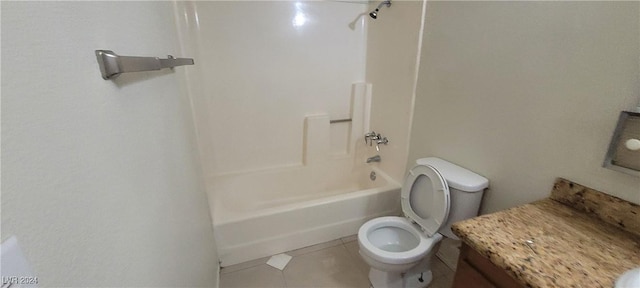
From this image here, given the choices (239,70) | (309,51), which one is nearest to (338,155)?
(309,51)

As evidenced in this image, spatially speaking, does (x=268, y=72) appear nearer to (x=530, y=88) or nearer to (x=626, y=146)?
(x=530, y=88)

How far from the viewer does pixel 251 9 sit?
1873 millimetres

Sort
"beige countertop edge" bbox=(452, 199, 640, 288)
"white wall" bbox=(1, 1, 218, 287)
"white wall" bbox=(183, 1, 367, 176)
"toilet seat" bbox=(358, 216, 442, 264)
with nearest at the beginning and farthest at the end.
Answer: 1. "white wall" bbox=(1, 1, 218, 287)
2. "beige countertop edge" bbox=(452, 199, 640, 288)
3. "toilet seat" bbox=(358, 216, 442, 264)
4. "white wall" bbox=(183, 1, 367, 176)

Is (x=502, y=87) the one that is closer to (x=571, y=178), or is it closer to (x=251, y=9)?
(x=571, y=178)

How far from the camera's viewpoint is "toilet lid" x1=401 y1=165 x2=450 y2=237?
1340 millimetres

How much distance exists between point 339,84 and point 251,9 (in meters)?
0.91

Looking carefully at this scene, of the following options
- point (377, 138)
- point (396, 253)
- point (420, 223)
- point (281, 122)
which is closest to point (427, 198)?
point (420, 223)

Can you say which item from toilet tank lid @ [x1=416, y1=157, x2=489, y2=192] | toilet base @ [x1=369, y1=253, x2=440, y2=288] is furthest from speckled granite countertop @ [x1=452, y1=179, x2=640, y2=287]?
toilet base @ [x1=369, y1=253, x2=440, y2=288]

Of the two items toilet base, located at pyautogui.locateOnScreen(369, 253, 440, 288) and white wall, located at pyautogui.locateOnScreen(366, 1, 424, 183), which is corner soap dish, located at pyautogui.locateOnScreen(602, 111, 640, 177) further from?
white wall, located at pyautogui.locateOnScreen(366, 1, 424, 183)

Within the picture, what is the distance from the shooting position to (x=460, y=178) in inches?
53.7

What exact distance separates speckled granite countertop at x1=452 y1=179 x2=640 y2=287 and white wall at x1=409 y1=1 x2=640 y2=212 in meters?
0.07

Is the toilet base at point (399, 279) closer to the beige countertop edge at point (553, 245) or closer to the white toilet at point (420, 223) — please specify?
the white toilet at point (420, 223)

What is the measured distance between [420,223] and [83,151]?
1513mm

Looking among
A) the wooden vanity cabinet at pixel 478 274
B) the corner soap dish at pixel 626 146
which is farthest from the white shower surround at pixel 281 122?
the corner soap dish at pixel 626 146
